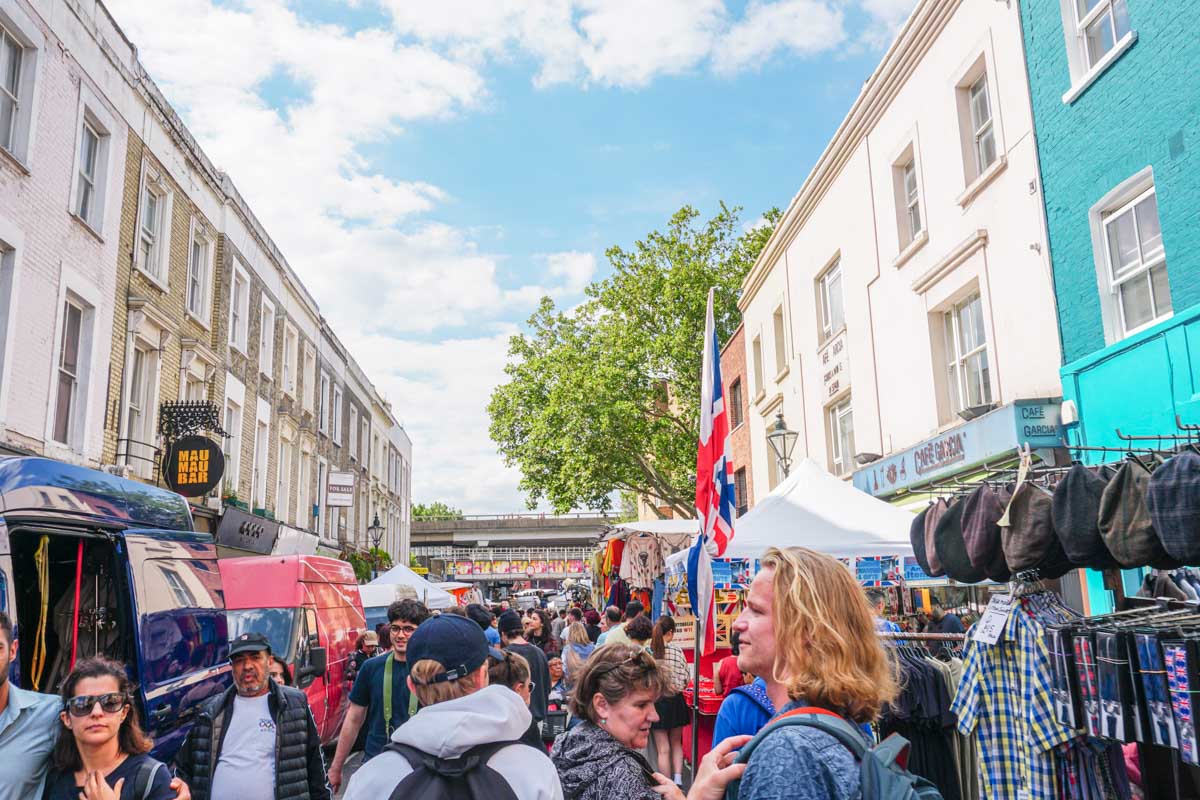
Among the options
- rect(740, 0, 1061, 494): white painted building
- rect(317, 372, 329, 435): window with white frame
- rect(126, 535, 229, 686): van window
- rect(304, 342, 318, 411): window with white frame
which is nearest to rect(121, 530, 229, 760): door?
rect(126, 535, 229, 686): van window

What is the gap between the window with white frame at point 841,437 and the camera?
18047 mm

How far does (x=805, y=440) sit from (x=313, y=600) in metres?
12.1

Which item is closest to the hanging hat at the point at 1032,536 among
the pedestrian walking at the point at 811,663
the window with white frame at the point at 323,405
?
the pedestrian walking at the point at 811,663

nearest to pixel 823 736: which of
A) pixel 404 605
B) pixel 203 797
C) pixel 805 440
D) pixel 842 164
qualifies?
pixel 203 797

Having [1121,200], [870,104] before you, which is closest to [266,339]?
[870,104]

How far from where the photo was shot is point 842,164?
17375mm

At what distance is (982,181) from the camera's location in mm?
12219

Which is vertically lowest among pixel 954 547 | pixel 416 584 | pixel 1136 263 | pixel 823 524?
pixel 416 584

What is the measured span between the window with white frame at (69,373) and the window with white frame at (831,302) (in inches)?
516

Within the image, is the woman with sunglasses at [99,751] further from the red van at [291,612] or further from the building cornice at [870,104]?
the building cornice at [870,104]

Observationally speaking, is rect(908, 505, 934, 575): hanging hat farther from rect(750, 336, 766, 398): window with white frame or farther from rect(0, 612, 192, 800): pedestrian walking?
rect(750, 336, 766, 398): window with white frame

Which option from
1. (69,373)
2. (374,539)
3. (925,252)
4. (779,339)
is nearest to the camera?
(69,373)

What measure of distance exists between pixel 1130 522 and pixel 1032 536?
64 centimetres

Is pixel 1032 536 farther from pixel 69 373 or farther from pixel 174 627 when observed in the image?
pixel 69 373
